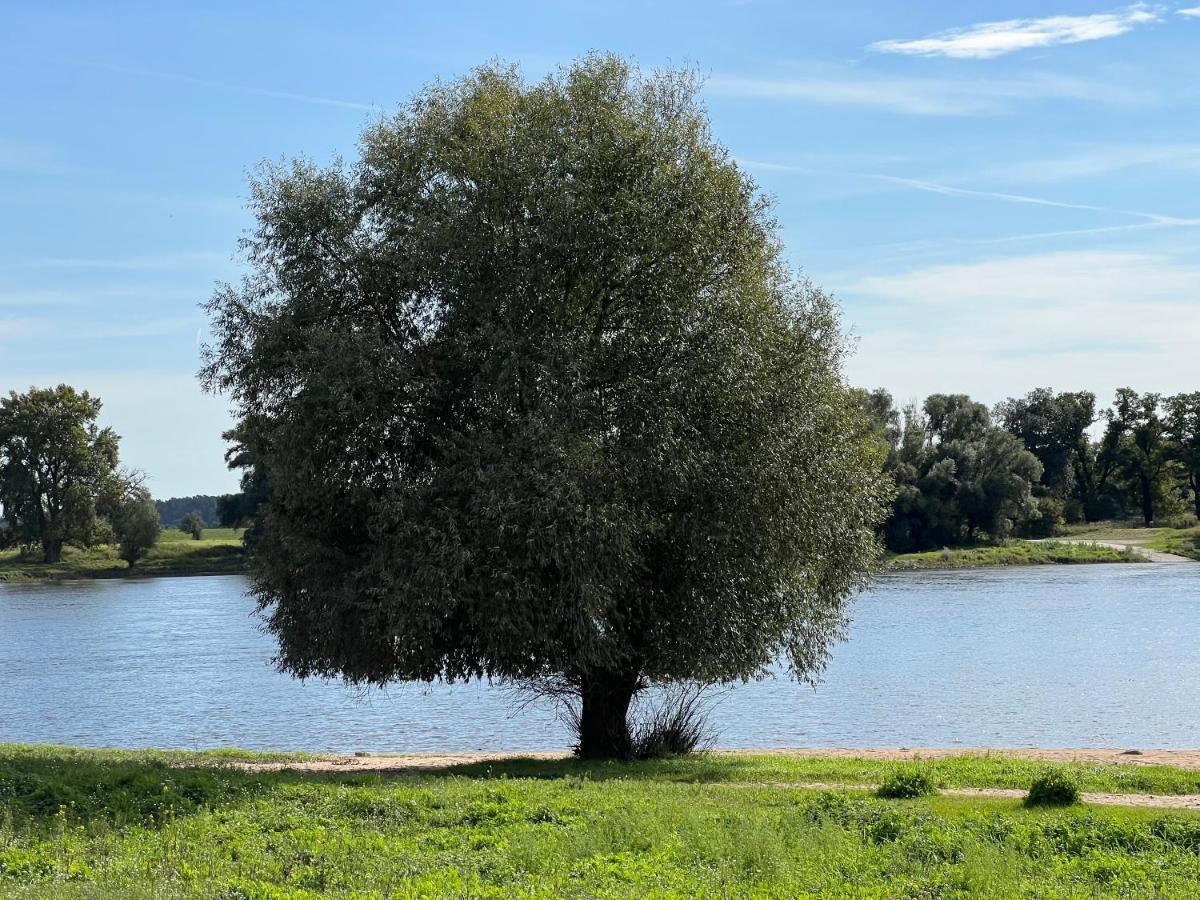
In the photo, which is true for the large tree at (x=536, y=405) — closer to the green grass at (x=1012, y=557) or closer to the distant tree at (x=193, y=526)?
the green grass at (x=1012, y=557)

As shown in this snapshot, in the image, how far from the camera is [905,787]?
56.6ft

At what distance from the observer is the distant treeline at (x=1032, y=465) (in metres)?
107

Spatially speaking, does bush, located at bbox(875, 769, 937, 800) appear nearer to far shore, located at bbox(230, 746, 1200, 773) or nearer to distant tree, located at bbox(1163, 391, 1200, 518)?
far shore, located at bbox(230, 746, 1200, 773)

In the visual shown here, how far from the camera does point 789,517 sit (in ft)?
73.6

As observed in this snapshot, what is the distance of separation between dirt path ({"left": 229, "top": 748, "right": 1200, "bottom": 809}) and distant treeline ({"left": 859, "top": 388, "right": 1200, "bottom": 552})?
71665 millimetres

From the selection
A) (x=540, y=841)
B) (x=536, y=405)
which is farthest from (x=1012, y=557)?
(x=540, y=841)

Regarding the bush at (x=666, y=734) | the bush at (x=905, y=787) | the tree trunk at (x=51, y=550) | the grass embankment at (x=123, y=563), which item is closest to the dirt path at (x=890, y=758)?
the bush at (x=905, y=787)

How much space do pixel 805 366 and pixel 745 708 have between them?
16.3 m

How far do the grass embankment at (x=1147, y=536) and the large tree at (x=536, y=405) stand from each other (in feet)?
307

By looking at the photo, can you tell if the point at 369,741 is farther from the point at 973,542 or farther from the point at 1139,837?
the point at 973,542

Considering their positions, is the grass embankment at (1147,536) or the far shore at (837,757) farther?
the grass embankment at (1147,536)

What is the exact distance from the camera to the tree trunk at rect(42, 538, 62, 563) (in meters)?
117

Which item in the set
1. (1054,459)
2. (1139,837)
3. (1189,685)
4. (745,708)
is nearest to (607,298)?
(1139,837)

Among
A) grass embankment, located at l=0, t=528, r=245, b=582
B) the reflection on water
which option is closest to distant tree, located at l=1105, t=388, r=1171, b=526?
the reflection on water
